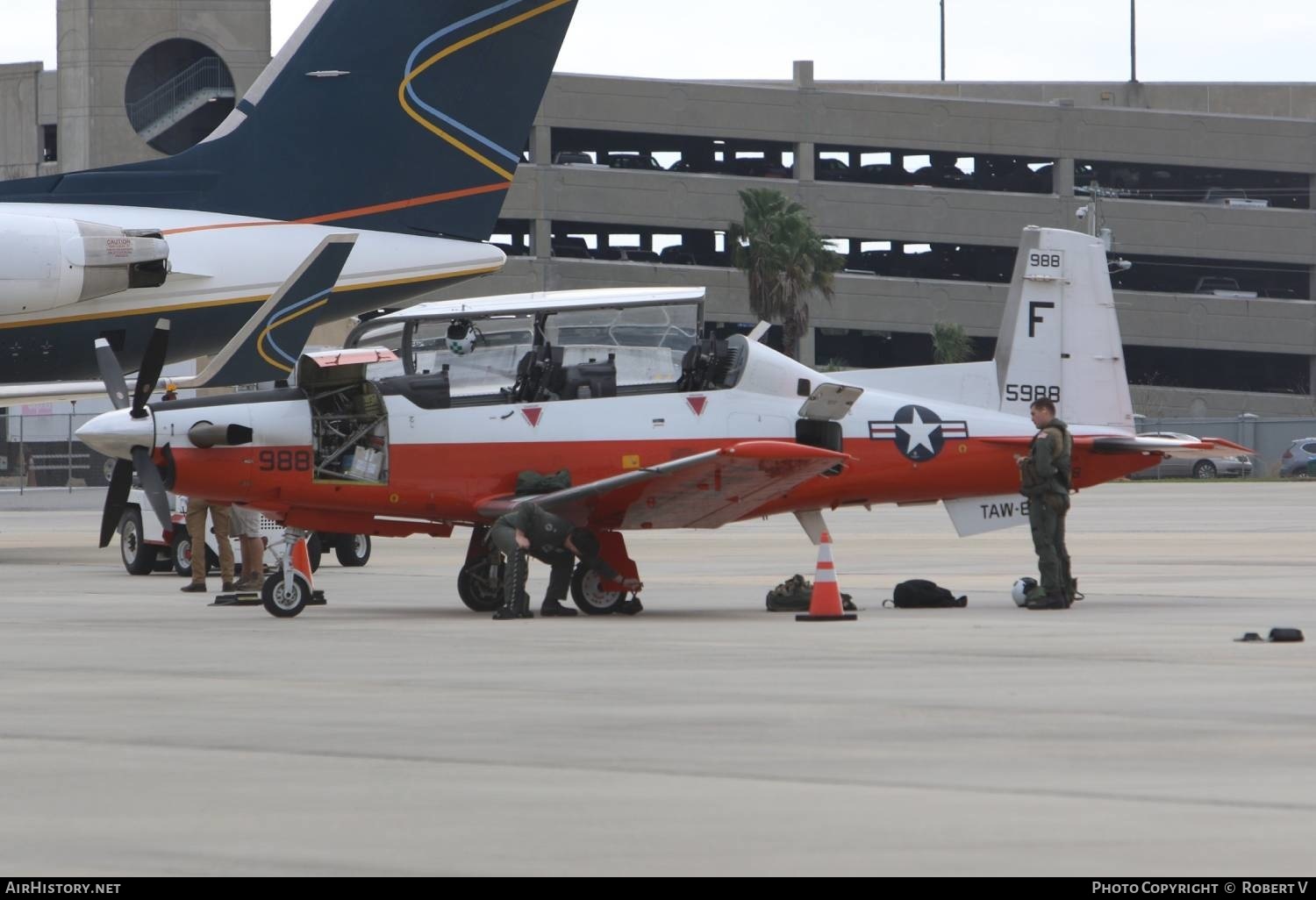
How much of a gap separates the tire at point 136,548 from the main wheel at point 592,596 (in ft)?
31.3

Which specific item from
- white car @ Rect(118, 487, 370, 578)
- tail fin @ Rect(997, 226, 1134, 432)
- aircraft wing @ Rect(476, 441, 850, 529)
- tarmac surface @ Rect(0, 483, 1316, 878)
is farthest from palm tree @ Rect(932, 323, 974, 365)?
aircraft wing @ Rect(476, 441, 850, 529)

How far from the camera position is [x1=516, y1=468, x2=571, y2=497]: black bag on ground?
1691 cm

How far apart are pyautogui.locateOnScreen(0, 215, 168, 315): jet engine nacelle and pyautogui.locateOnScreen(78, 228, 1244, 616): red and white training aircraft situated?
26.5 ft

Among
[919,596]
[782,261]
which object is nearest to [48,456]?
[782,261]

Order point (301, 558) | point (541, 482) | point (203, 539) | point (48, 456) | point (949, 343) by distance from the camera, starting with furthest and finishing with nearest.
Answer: point (949, 343) → point (48, 456) → point (203, 539) → point (301, 558) → point (541, 482)

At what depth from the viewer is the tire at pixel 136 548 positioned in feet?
79.8

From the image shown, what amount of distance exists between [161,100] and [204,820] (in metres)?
66.1

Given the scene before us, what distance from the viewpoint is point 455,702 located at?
1017 cm

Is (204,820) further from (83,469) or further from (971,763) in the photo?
(83,469)

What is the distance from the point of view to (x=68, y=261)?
24.5 m

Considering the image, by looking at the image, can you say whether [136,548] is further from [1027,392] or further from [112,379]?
[1027,392]

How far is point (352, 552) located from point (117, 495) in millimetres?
7456

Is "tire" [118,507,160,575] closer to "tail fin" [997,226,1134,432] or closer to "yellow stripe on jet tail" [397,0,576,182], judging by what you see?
"yellow stripe on jet tail" [397,0,576,182]

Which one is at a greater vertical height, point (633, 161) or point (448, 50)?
point (633, 161)
